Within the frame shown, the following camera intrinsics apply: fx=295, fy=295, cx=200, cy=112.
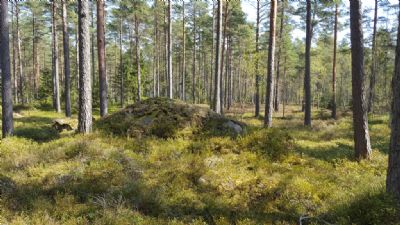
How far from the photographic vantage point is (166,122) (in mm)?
11148

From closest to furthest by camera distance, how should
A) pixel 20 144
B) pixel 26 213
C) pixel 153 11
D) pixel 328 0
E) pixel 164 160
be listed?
pixel 26 213 → pixel 164 160 → pixel 20 144 → pixel 328 0 → pixel 153 11

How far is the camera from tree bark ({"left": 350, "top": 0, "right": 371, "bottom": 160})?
9.83 m

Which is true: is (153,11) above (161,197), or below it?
above

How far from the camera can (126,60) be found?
136ft

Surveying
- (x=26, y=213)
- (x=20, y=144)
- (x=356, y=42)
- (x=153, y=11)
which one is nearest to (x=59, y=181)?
(x=26, y=213)

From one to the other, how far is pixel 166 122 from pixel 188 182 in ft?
13.0

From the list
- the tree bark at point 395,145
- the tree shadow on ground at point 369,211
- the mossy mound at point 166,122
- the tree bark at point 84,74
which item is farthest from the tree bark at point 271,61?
the tree bark at point 395,145

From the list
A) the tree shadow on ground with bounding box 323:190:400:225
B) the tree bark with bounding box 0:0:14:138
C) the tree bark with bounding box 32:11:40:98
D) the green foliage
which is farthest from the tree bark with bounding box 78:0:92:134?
the tree bark with bounding box 32:11:40:98

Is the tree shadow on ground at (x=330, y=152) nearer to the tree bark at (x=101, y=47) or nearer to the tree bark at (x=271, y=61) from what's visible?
the tree bark at (x=271, y=61)

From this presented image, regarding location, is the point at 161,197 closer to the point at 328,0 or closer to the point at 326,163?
the point at 326,163

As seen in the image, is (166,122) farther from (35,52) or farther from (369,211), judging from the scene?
(35,52)

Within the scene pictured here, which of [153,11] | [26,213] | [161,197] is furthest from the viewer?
[153,11]

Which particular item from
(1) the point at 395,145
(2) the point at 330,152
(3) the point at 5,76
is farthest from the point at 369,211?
(3) the point at 5,76

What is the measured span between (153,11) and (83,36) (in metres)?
26.8
